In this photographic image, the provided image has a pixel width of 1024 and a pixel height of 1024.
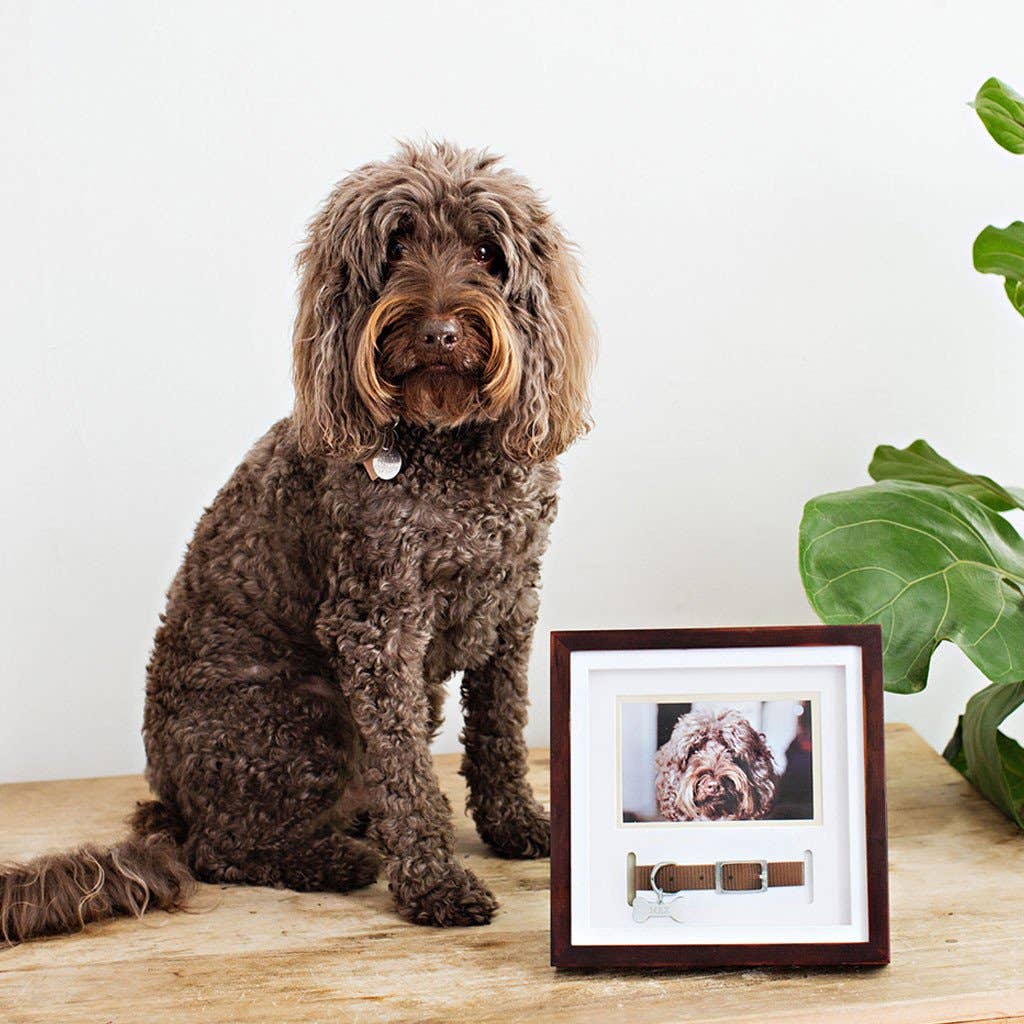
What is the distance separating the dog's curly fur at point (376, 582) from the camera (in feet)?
4.82

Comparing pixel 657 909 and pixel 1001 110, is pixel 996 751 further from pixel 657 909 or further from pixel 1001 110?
pixel 1001 110

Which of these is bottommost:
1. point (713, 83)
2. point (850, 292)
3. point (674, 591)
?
point (674, 591)

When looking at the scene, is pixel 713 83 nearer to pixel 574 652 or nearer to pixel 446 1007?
pixel 574 652

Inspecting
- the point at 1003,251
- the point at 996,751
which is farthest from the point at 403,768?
the point at 1003,251

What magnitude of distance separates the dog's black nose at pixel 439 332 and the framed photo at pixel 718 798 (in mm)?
354

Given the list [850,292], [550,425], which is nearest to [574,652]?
[550,425]

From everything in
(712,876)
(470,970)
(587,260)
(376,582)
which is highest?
(587,260)

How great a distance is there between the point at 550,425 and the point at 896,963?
2.40ft

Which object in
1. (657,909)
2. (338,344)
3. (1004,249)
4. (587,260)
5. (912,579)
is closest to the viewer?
(657,909)

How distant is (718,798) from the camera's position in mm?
1380

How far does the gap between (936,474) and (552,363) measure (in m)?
0.78

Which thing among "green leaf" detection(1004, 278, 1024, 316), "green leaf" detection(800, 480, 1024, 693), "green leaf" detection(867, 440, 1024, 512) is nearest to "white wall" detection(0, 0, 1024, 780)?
"green leaf" detection(867, 440, 1024, 512)

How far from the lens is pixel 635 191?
2205 millimetres

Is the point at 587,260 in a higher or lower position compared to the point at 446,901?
higher
